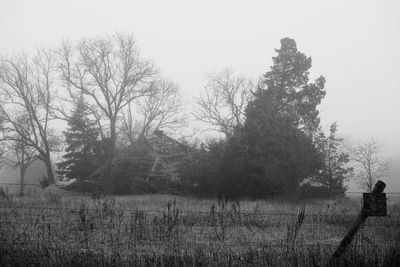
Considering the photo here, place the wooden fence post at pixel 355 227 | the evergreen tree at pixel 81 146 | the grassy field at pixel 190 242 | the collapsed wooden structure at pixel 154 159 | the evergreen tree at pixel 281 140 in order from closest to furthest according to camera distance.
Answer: the wooden fence post at pixel 355 227, the grassy field at pixel 190 242, the evergreen tree at pixel 281 140, the collapsed wooden structure at pixel 154 159, the evergreen tree at pixel 81 146

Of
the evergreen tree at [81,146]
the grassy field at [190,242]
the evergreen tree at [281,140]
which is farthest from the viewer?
the evergreen tree at [81,146]

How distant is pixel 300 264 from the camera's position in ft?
19.5

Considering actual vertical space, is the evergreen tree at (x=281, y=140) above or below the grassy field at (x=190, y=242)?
above

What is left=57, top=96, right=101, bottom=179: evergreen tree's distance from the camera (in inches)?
1489

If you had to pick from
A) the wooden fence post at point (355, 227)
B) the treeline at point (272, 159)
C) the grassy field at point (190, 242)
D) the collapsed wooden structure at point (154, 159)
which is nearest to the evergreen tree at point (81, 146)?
the collapsed wooden structure at point (154, 159)

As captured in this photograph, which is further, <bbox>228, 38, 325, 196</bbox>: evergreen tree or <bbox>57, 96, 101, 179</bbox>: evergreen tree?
<bbox>57, 96, 101, 179</bbox>: evergreen tree

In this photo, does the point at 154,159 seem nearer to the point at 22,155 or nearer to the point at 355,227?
the point at 22,155

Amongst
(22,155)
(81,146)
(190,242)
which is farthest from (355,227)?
(22,155)

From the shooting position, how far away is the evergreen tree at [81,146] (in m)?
37.8

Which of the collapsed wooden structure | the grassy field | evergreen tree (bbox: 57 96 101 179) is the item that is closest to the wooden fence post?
the grassy field

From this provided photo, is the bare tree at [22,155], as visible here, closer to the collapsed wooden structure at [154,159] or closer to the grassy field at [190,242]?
the collapsed wooden structure at [154,159]

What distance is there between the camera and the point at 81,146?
39.6 meters

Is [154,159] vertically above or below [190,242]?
above

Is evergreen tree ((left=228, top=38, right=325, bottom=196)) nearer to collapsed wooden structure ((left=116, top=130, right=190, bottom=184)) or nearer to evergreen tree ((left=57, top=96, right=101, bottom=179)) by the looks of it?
collapsed wooden structure ((left=116, top=130, right=190, bottom=184))
